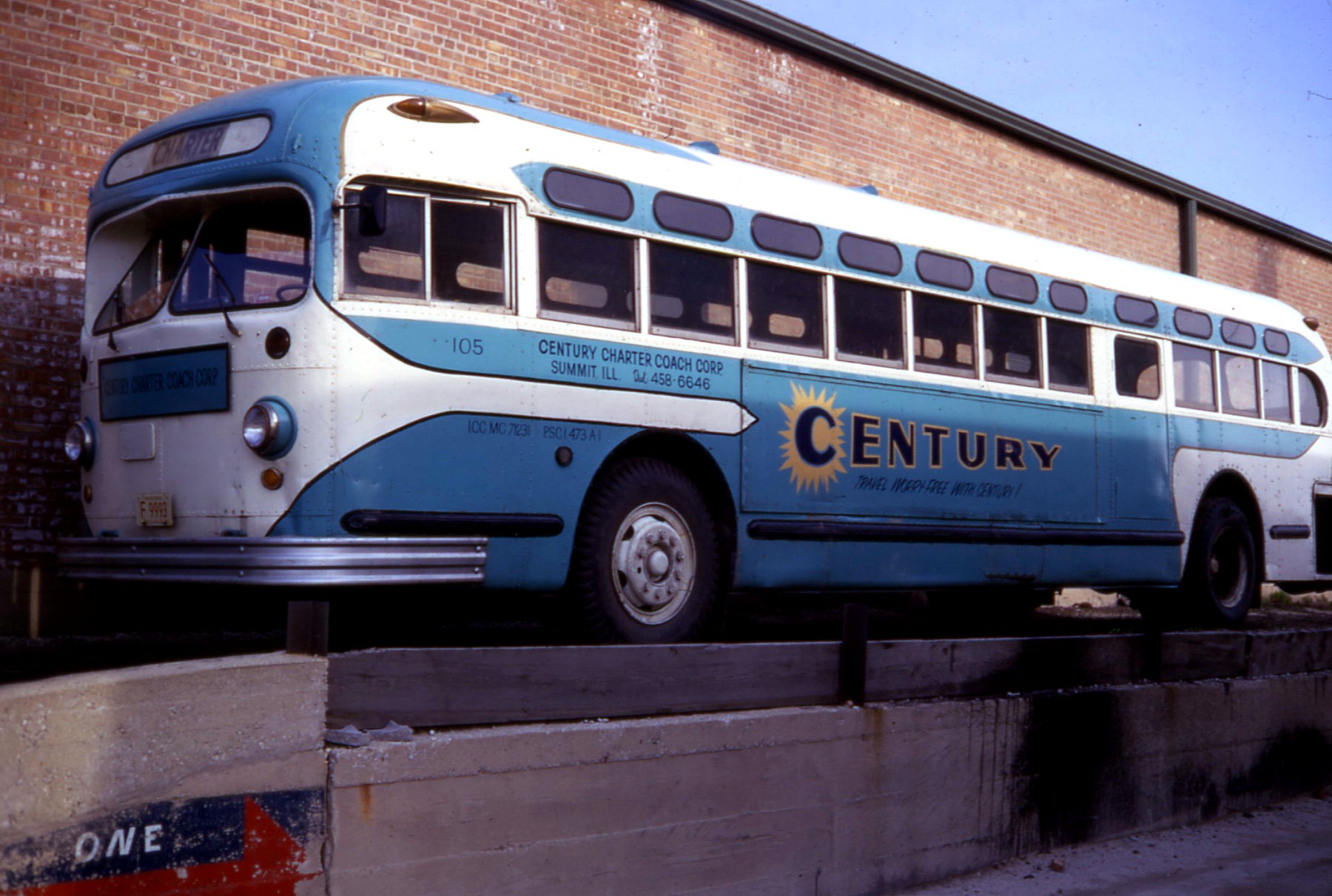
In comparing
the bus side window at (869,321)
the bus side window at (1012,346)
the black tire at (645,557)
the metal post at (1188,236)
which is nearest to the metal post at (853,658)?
the black tire at (645,557)

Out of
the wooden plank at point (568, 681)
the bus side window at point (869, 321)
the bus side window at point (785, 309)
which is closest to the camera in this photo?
the wooden plank at point (568, 681)

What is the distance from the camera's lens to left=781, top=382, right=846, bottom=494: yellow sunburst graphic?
7641 mm

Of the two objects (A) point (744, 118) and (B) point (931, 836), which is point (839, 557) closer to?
(B) point (931, 836)

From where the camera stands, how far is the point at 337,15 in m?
10.0

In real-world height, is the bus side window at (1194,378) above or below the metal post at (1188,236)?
below

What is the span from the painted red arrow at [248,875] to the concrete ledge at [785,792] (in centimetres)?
17

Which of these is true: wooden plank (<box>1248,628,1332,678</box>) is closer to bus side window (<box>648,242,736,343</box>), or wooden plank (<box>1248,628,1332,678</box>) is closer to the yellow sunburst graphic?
the yellow sunburst graphic

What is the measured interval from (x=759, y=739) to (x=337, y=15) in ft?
21.9

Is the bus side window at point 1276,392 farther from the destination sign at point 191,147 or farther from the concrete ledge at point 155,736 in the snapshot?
the concrete ledge at point 155,736

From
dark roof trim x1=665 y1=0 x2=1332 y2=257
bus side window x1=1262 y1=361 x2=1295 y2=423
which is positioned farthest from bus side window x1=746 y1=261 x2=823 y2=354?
bus side window x1=1262 y1=361 x2=1295 y2=423

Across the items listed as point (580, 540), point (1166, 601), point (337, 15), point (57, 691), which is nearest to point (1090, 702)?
point (580, 540)

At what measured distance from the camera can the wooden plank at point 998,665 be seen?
6656mm

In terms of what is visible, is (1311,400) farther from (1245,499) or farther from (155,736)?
(155,736)

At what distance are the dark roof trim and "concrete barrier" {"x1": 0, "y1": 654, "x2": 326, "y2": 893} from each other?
9.51 metres
